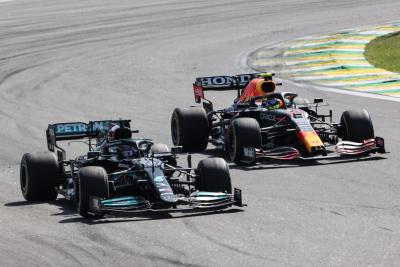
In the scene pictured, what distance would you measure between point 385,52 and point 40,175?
19017 millimetres

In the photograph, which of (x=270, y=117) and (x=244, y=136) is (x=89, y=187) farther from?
(x=270, y=117)

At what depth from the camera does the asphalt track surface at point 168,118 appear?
12.5m

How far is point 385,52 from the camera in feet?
108

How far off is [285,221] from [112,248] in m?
2.57

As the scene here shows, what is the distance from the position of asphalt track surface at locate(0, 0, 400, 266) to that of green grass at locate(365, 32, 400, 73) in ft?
10.1

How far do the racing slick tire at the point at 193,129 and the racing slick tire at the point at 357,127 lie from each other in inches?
110

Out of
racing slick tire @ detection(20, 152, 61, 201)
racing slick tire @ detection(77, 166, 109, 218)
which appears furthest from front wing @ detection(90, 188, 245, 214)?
racing slick tire @ detection(20, 152, 61, 201)

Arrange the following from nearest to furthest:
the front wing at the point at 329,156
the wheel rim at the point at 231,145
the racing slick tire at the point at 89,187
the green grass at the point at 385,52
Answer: the racing slick tire at the point at 89,187 → the front wing at the point at 329,156 → the wheel rim at the point at 231,145 → the green grass at the point at 385,52

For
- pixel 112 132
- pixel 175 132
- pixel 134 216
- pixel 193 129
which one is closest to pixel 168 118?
pixel 175 132

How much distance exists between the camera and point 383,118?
23.5 m

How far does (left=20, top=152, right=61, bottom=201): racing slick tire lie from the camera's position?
52.0ft

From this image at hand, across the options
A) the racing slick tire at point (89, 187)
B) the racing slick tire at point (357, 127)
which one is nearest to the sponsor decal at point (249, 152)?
the racing slick tire at point (357, 127)

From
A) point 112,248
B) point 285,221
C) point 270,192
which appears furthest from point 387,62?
point 112,248

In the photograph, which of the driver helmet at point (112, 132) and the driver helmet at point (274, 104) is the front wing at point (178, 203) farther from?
the driver helmet at point (274, 104)
